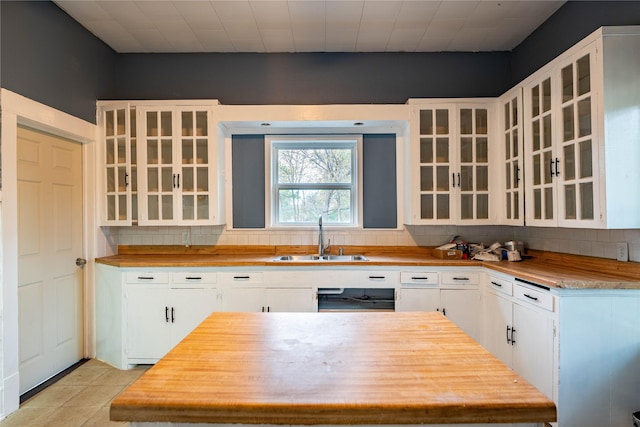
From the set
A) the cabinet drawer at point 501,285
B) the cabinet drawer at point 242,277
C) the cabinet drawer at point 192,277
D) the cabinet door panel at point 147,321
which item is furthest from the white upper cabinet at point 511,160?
the cabinet door panel at point 147,321

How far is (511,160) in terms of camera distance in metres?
2.92

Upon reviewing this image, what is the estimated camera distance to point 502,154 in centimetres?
305

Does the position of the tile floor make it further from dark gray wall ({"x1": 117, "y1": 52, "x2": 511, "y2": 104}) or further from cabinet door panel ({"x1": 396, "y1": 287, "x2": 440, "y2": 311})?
dark gray wall ({"x1": 117, "y1": 52, "x2": 511, "y2": 104})

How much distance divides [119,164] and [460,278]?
3.37 meters

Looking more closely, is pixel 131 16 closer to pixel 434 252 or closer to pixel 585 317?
pixel 434 252

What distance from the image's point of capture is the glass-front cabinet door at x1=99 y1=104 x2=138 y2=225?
311 centimetres

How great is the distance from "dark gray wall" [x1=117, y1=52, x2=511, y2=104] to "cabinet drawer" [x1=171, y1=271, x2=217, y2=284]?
1.77m

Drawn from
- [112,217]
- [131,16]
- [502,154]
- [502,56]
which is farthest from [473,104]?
[112,217]

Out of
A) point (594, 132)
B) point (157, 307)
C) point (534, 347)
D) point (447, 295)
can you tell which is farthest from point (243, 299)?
point (594, 132)

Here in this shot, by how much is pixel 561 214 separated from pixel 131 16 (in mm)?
3785

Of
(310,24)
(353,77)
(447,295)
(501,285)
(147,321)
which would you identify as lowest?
(147,321)

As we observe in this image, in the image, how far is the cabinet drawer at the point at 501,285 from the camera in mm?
2424

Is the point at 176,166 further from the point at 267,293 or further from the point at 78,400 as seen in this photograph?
the point at 78,400

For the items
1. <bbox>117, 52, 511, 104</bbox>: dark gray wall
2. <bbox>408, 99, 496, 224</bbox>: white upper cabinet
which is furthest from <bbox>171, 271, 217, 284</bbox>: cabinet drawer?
<bbox>408, 99, 496, 224</bbox>: white upper cabinet
